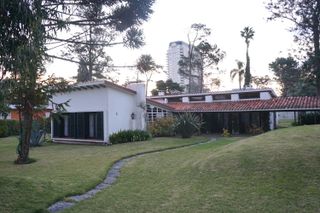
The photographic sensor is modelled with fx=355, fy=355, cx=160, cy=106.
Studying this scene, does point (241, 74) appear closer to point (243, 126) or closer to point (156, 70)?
point (156, 70)

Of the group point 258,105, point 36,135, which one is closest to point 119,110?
point 36,135

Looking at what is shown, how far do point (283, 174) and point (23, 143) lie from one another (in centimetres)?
1068

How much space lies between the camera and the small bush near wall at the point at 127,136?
22.9 m

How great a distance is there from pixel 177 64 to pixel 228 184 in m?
46.4

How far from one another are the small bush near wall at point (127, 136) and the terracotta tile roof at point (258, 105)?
761 centimetres

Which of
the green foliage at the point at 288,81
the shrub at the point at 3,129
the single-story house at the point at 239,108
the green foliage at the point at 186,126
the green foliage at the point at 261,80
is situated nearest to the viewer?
the green foliage at the point at 186,126

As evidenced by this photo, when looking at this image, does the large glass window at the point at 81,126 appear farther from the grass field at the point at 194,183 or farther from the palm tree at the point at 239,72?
the palm tree at the point at 239,72

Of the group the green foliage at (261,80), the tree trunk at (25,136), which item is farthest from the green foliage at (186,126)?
the green foliage at (261,80)

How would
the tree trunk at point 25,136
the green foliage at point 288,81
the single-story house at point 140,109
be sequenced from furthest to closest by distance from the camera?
1. the green foliage at point 288,81
2. the single-story house at point 140,109
3. the tree trunk at point 25,136

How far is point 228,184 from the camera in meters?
9.19

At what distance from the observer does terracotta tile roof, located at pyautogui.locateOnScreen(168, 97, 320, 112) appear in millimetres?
26094

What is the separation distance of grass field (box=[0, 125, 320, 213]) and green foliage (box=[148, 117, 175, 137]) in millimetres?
13035

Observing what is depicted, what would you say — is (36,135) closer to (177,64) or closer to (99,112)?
(99,112)

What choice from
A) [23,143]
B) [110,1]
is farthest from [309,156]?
[23,143]
